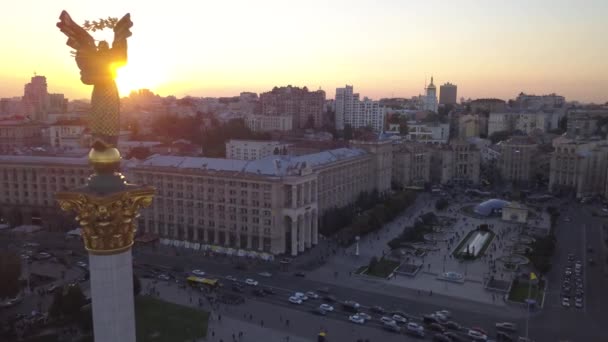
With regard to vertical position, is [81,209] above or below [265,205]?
above

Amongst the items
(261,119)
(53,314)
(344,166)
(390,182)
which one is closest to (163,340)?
(53,314)

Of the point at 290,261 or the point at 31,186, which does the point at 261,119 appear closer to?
the point at 31,186

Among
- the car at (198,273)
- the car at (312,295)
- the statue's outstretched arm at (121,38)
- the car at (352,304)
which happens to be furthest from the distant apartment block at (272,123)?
the statue's outstretched arm at (121,38)

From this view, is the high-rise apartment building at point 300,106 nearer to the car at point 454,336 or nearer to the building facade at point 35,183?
the building facade at point 35,183

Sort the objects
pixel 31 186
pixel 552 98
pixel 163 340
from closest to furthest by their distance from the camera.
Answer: pixel 163 340, pixel 31 186, pixel 552 98

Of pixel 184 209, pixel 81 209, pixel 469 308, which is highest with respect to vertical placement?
pixel 81 209

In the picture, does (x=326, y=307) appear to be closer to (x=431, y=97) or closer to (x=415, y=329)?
(x=415, y=329)

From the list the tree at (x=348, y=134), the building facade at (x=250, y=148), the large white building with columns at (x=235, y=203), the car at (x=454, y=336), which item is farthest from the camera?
the tree at (x=348, y=134)

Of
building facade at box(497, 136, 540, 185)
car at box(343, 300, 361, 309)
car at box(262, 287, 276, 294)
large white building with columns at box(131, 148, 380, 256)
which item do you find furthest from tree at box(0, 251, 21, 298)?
building facade at box(497, 136, 540, 185)
